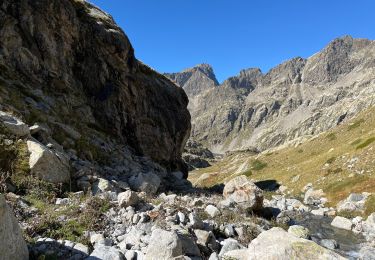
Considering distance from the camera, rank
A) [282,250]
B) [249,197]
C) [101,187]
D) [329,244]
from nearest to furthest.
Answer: [282,250] → [101,187] → [329,244] → [249,197]

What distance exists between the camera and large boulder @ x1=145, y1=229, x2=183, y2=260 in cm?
1191

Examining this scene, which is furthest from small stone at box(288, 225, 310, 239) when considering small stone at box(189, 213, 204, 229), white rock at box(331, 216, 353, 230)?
white rock at box(331, 216, 353, 230)

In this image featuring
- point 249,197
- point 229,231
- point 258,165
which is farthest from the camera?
point 258,165

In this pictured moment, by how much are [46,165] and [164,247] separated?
1048cm

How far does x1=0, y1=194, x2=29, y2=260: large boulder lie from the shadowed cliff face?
61.3 ft

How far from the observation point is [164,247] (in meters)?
12.1

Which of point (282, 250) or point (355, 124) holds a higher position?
point (355, 124)

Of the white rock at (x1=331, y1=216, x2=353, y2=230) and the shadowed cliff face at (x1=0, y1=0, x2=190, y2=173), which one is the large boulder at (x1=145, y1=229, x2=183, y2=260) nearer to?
the shadowed cliff face at (x1=0, y1=0, x2=190, y2=173)

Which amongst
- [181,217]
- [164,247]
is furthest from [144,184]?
[164,247]

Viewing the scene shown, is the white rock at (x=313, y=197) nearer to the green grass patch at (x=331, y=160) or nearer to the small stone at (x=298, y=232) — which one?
the green grass patch at (x=331, y=160)

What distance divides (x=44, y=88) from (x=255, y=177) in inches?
2374

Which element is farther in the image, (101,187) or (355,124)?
(355,124)

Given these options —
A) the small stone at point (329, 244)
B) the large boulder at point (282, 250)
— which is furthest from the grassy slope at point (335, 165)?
the large boulder at point (282, 250)

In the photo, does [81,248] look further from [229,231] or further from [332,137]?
[332,137]
